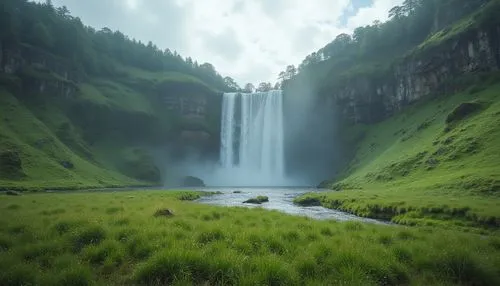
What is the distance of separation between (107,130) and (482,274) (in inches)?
5613

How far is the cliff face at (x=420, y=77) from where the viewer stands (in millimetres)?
88062

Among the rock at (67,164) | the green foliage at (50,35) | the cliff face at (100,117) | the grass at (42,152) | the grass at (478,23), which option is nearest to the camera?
the grass at (42,152)

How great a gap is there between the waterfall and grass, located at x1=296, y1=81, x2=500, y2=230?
39843 millimetres

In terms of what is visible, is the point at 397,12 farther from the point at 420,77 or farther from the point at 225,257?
the point at 225,257

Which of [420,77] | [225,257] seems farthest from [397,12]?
[225,257]

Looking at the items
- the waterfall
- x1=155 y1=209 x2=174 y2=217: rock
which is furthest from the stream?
the waterfall

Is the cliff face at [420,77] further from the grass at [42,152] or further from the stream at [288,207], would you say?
the grass at [42,152]

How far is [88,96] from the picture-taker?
444ft

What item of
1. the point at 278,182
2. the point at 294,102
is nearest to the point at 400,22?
the point at 294,102

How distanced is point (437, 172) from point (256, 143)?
307 ft

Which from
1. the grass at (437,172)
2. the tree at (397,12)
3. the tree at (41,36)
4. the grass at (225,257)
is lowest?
the grass at (225,257)

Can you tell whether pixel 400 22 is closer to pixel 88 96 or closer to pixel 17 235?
pixel 88 96

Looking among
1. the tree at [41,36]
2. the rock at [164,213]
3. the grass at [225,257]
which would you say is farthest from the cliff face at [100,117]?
the grass at [225,257]

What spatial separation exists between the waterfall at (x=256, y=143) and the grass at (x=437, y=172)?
1569 inches
